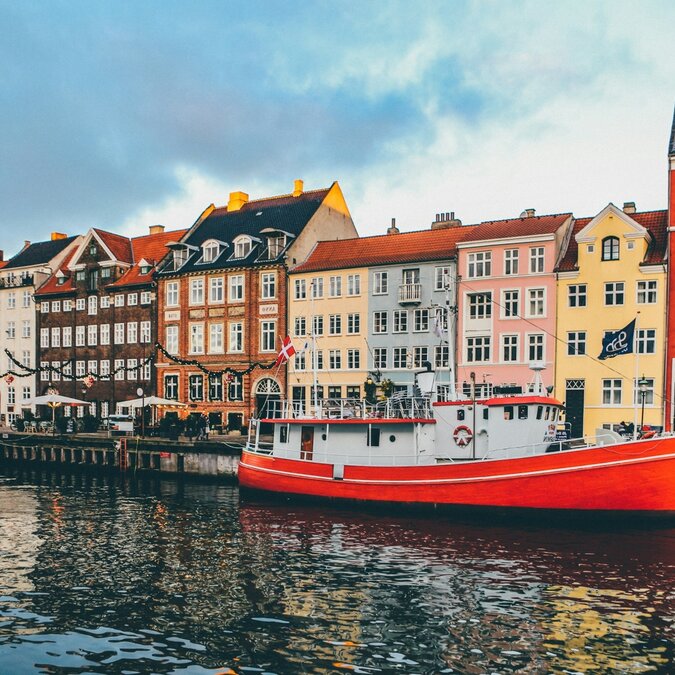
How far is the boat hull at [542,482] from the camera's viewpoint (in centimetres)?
2917

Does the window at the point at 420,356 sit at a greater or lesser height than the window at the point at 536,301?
lesser

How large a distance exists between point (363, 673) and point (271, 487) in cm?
2280

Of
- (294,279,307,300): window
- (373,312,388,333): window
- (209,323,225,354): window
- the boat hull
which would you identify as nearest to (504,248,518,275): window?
(373,312,388,333): window

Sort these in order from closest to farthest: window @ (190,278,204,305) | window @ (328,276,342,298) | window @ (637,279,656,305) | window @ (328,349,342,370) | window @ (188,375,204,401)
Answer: window @ (637,279,656,305) → window @ (328,349,342,370) → window @ (328,276,342,298) → window @ (188,375,204,401) → window @ (190,278,204,305)

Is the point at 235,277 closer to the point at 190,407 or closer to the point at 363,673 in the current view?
the point at 190,407

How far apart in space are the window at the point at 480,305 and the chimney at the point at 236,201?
2530 cm

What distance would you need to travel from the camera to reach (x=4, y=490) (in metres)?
42.4

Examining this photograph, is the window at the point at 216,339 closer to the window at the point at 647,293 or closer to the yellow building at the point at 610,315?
the yellow building at the point at 610,315

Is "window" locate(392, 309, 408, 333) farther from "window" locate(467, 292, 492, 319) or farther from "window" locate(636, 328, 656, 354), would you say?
"window" locate(636, 328, 656, 354)

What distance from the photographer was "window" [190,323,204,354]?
206ft

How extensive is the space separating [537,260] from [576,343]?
18.7 feet

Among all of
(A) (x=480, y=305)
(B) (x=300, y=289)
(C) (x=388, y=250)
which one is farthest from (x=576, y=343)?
(B) (x=300, y=289)

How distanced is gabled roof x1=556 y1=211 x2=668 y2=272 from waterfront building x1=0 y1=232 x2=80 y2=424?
48.9m

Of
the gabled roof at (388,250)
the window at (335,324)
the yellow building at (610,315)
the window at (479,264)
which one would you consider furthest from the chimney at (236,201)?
the yellow building at (610,315)
